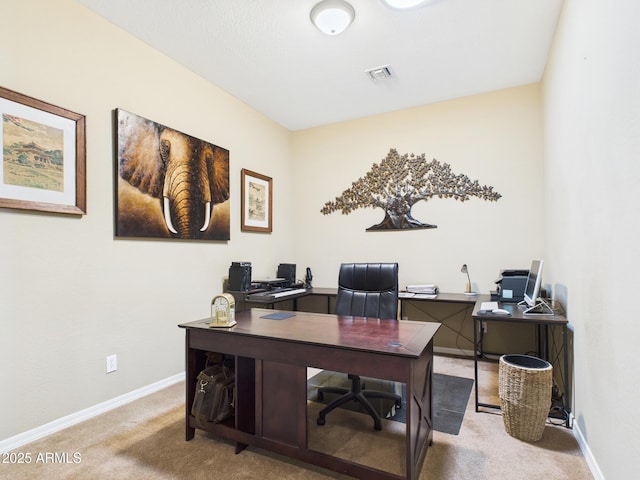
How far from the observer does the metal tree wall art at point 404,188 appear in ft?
12.6

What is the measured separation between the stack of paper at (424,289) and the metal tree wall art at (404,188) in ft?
2.35

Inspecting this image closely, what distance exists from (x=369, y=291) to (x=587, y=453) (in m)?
1.52

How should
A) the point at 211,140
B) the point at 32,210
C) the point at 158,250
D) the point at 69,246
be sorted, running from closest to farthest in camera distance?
the point at 32,210
the point at 69,246
the point at 158,250
the point at 211,140

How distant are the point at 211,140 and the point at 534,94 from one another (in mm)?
3292

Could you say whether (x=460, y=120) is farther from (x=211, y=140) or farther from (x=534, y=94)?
(x=211, y=140)

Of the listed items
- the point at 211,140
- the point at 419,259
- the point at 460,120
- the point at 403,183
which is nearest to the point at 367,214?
the point at 403,183

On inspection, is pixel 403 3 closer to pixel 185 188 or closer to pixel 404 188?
pixel 404 188

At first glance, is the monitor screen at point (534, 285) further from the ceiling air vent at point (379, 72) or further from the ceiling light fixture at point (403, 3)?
the ceiling air vent at point (379, 72)

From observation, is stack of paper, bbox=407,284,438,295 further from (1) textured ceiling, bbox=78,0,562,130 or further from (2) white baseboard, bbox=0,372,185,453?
(2) white baseboard, bbox=0,372,185,453

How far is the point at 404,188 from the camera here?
4109 millimetres

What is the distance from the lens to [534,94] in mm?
3551

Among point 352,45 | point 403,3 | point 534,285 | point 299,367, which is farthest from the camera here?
point 352,45

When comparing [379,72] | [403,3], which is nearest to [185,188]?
[379,72]

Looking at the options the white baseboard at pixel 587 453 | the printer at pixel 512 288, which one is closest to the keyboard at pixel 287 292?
the printer at pixel 512 288
